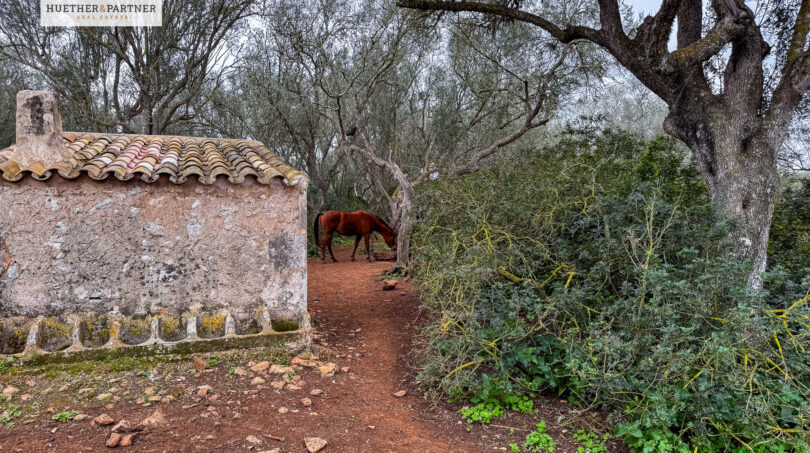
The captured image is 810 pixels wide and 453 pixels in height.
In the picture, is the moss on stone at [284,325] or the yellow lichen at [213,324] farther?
the moss on stone at [284,325]

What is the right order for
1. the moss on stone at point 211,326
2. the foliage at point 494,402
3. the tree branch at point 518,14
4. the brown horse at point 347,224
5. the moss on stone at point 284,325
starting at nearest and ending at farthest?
the foliage at point 494,402
the moss on stone at point 211,326
the moss on stone at point 284,325
the tree branch at point 518,14
the brown horse at point 347,224

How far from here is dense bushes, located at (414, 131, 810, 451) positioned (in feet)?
11.2

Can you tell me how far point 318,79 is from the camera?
36.1 ft

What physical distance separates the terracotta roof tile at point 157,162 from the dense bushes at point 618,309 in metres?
2.38

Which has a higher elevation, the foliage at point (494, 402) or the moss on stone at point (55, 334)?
the moss on stone at point (55, 334)

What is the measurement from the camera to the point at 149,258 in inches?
199

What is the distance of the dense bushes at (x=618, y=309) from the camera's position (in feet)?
11.2

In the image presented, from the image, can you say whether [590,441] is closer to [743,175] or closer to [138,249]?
[743,175]

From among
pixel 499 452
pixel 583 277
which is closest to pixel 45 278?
pixel 499 452

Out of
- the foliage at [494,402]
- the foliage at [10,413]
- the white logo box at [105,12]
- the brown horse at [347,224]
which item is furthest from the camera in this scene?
the brown horse at [347,224]

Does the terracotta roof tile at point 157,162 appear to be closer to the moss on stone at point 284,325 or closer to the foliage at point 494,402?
the moss on stone at point 284,325

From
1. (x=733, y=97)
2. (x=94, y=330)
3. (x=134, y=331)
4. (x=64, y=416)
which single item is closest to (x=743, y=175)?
(x=733, y=97)

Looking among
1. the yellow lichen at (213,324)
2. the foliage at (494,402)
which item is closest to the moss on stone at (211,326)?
the yellow lichen at (213,324)

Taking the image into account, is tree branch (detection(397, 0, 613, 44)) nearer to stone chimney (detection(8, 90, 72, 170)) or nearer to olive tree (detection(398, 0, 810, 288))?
olive tree (detection(398, 0, 810, 288))
